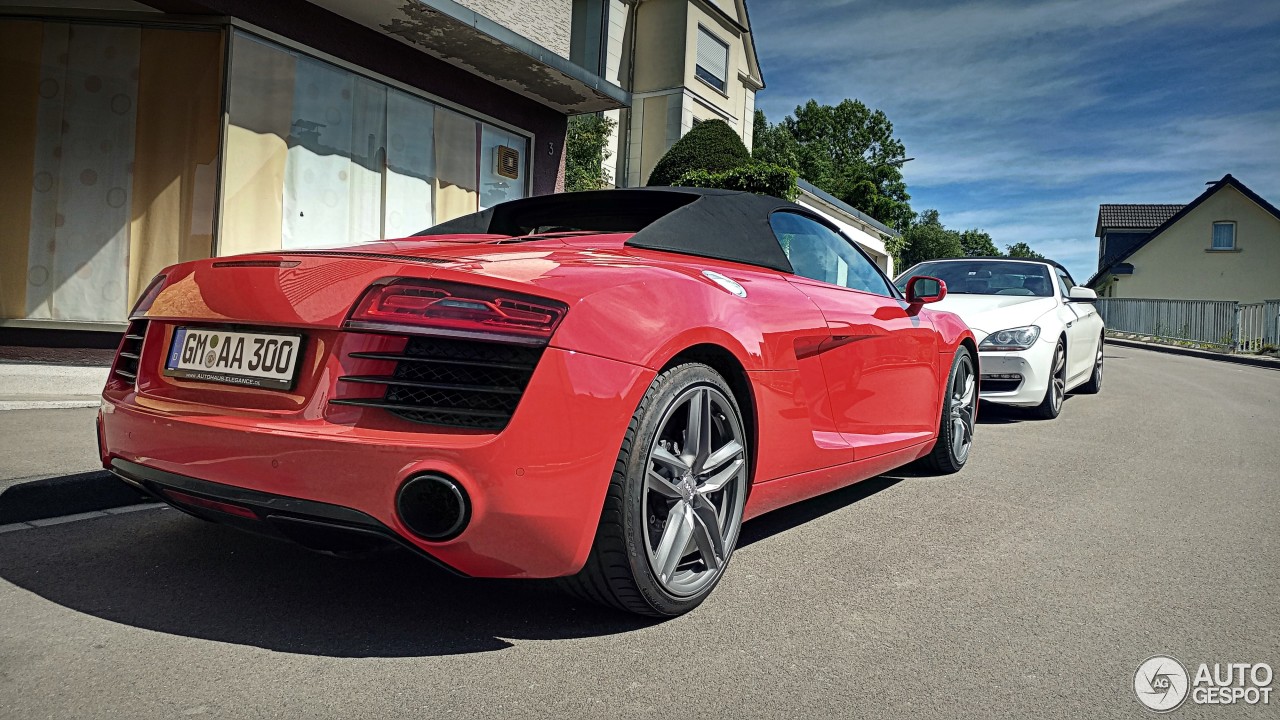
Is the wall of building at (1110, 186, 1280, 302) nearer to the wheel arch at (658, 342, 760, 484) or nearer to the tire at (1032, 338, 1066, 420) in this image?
the tire at (1032, 338, 1066, 420)

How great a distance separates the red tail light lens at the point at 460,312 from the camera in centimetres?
212

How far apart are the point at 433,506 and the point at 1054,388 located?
6970 millimetres

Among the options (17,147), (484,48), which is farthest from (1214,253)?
(17,147)

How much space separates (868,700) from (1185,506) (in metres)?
3.10

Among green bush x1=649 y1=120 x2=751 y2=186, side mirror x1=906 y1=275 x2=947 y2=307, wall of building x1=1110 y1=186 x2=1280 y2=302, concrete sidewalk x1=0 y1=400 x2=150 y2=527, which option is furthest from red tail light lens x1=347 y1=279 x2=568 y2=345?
wall of building x1=1110 y1=186 x2=1280 y2=302

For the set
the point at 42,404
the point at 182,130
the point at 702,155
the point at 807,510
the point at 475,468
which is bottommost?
the point at 807,510

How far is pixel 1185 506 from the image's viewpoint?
4.33 meters

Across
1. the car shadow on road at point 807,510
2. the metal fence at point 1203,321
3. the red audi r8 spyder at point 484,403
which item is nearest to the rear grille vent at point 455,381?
the red audi r8 spyder at point 484,403

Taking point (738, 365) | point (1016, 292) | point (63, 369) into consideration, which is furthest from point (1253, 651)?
point (63, 369)

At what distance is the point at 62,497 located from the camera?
3.48 metres

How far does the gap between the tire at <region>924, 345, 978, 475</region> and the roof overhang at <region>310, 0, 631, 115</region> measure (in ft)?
18.4

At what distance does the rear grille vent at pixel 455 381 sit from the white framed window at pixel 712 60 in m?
27.1

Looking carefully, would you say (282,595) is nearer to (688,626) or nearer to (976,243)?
(688,626)

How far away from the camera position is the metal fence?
73.9 feet
